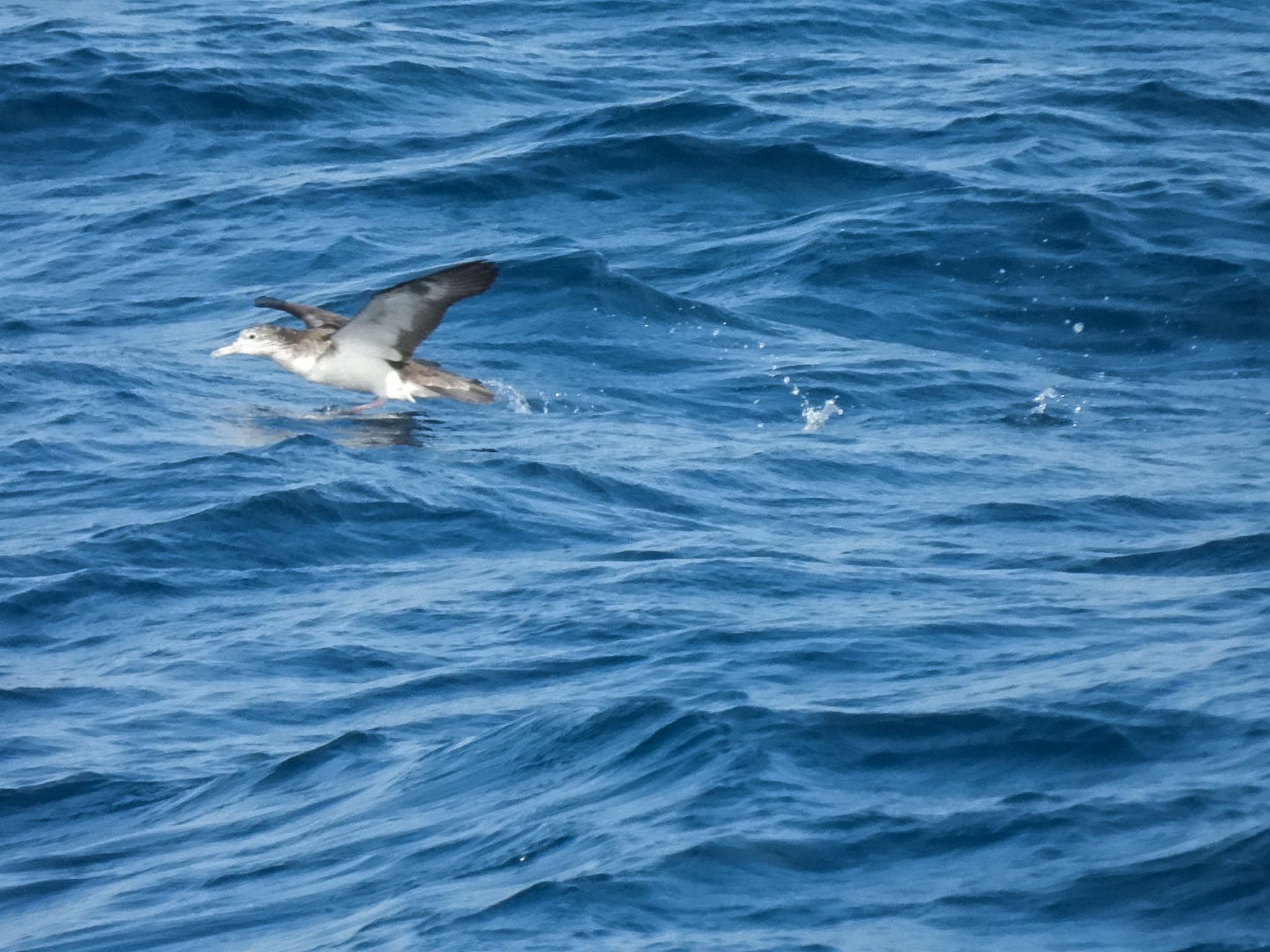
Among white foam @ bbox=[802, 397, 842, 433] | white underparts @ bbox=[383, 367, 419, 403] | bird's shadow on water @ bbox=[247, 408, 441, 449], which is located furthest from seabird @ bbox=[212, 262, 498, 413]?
white foam @ bbox=[802, 397, 842, 433]

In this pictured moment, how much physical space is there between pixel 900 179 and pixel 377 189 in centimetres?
490

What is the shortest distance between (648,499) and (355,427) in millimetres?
2680

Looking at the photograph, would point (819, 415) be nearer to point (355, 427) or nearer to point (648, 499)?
point (648, 499)

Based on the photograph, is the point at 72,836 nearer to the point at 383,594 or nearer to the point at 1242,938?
the point at 383,594

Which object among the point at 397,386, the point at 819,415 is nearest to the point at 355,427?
the point at 397,386

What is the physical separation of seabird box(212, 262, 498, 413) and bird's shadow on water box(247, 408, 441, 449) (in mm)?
179

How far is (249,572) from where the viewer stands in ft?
34.4

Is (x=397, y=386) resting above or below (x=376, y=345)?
below

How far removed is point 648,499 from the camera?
11.6 meters

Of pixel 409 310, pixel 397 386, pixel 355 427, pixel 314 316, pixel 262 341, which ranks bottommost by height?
pixel 355 427

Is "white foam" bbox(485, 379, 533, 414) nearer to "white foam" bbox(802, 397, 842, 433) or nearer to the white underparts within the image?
the white underparts

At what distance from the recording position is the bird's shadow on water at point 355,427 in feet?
42.6

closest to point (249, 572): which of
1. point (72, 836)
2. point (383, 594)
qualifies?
point (383, 594)

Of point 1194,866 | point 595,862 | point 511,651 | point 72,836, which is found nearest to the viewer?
point 1194,866
